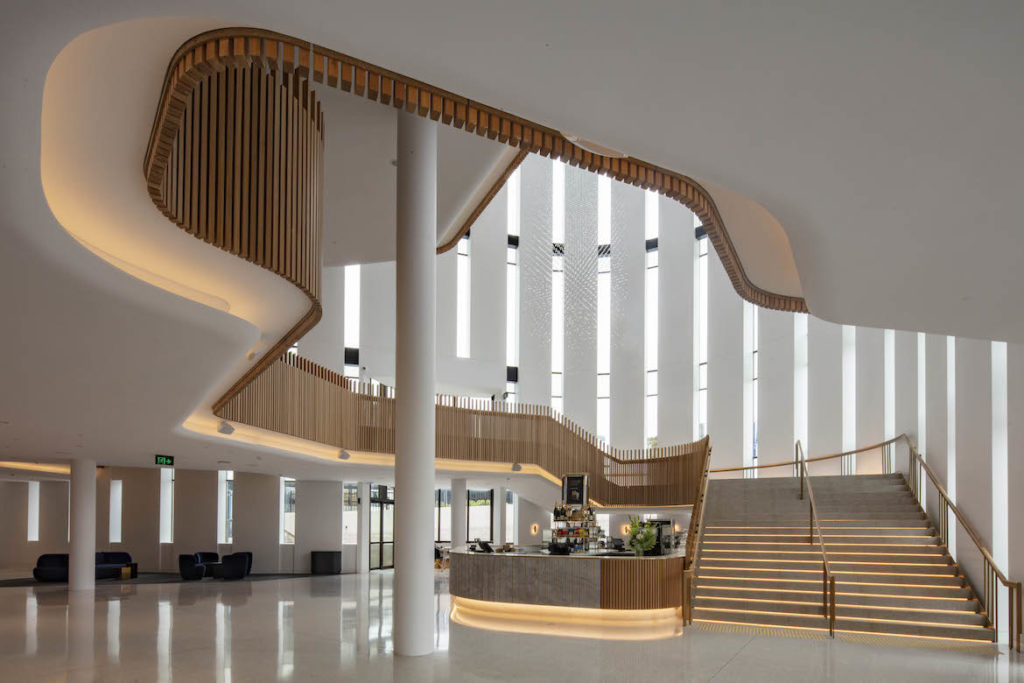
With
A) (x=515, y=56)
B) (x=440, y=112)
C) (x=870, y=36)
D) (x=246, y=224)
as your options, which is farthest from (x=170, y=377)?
(x=870, y=36)

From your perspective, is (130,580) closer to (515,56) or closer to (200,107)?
(200,107)

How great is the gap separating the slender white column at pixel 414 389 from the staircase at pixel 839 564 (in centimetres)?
503

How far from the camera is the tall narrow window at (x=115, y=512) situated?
83.9 ft

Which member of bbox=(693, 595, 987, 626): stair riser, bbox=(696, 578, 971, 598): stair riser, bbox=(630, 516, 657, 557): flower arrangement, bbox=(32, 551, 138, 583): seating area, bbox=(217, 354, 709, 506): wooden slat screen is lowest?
bbox=(32, 551, 138, 583): seating area

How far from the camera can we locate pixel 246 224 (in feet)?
22.2

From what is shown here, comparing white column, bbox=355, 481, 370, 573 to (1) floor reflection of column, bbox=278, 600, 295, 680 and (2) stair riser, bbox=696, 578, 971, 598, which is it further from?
(2) stair riser, bbox=696, 578, 971, 598

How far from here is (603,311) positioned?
29703 mm

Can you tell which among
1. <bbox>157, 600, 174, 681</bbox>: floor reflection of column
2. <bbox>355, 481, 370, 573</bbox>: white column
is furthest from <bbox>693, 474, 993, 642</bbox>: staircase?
<bbox>355, 481, 370, 573</bbox>: white column

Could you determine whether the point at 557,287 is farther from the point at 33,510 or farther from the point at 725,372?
the point at 33,510

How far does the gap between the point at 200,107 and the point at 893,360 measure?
1611 centimetres

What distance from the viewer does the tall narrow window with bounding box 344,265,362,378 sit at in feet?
79.4

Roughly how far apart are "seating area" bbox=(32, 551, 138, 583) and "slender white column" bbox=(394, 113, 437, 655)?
15399mm

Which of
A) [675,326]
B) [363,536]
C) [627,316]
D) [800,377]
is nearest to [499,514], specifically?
[363,536]

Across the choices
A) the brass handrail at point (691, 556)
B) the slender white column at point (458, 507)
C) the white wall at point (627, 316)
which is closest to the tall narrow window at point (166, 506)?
the slender white column at point (458, 507)
